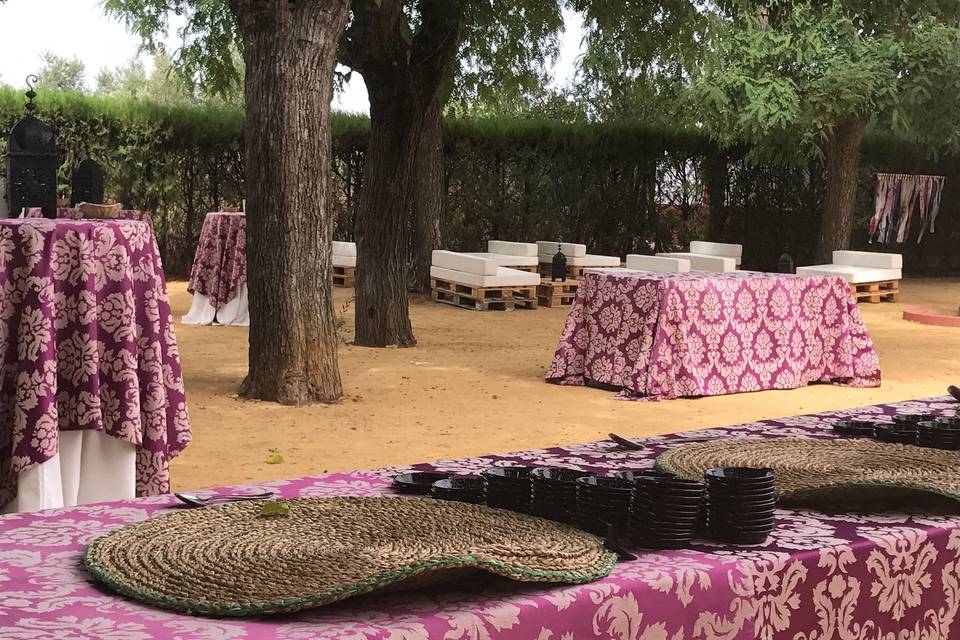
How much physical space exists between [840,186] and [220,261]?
32.9 ft

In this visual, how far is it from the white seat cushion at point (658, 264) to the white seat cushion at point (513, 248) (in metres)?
1.82

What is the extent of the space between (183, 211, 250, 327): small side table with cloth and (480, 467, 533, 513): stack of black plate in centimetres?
1015

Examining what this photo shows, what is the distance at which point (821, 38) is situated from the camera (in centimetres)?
1675

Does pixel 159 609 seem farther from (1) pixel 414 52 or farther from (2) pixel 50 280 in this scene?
(1) pixel 414 52

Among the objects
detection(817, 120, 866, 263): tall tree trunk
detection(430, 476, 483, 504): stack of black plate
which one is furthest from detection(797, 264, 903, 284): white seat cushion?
detection(430, 476, 483, 504): stack of black plate

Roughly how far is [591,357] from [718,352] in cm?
89

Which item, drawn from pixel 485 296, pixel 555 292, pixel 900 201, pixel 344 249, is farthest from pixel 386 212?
pixel 900 201

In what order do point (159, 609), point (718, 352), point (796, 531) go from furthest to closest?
1. point (718, 352)
2. point (796, 531)
3. point (159, 609)

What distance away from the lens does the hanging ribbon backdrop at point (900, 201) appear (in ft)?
63.7

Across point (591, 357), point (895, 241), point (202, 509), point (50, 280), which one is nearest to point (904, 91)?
point (895, 241)

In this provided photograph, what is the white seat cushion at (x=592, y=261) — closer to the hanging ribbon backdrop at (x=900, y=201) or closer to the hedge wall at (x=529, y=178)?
the hedge wall at (x=529, y=178)

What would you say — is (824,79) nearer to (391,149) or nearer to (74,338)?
(391,149)

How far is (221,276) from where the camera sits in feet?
39.8

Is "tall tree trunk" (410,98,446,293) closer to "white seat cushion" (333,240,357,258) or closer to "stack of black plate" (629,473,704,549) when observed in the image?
"white seat cushion" (333,240,357,258)
